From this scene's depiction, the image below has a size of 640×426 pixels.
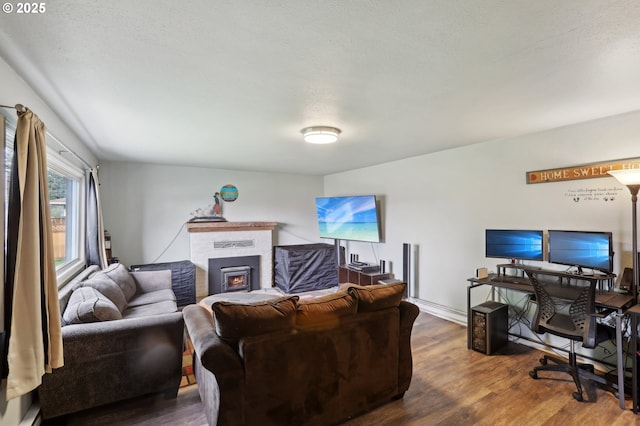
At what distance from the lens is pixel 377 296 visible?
224 centimetres

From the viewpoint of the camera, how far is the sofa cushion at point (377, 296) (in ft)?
7.18

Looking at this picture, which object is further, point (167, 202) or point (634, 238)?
point (167, 202)

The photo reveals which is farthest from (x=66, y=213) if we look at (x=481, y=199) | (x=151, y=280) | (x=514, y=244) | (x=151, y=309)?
(x=514, y=244)

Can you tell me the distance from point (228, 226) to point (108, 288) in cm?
269

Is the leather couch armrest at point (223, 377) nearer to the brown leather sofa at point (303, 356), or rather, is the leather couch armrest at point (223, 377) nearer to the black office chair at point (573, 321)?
the brown leather sofa at point (303, 356)

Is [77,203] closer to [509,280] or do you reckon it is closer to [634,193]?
[509,280]

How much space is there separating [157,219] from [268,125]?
136 inches

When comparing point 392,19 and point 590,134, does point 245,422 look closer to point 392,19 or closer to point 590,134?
point 392,19

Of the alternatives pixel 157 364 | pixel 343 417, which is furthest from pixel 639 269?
pixel 157 364

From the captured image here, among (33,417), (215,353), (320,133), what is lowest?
(33,417)

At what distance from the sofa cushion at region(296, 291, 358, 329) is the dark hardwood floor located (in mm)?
750

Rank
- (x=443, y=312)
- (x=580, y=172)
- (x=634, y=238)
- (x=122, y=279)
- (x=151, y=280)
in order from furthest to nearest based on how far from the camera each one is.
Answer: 1. (x=443, y=312)
2. (x=151, y=280)
3. (x=122, y=279)
4. (x=580, y=172)
5. (x=634, y=238)

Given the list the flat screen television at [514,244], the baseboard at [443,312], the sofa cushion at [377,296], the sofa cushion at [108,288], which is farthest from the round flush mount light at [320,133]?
the baseboard at [443,312]

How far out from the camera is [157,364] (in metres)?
2.25
